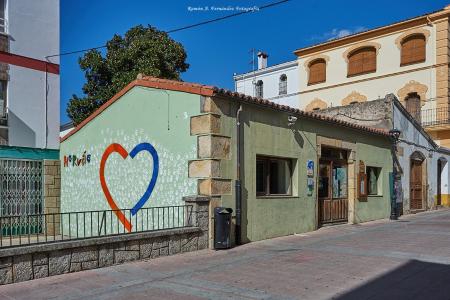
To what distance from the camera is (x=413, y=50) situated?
2789cm

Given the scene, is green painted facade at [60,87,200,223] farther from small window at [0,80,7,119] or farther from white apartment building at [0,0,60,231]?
small window at [0,80,7,119]

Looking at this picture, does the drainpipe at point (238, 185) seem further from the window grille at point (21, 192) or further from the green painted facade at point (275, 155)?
the window grille at point (21, 192)

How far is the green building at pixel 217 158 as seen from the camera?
9.86 meters

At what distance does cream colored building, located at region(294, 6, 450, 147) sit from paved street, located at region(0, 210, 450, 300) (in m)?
18.7

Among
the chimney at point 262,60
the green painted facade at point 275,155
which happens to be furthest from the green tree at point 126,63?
the chimney at point 262,60

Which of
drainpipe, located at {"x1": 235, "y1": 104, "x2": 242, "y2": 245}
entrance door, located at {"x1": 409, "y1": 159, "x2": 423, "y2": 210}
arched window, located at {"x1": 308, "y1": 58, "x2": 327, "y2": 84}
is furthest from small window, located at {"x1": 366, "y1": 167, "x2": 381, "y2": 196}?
arched window, located at {"x1": 308, "y1": 58, "x2": 327, "y2": 84}

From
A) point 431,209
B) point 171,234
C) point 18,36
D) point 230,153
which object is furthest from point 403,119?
point 18,36

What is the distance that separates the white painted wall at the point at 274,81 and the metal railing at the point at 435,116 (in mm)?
9314

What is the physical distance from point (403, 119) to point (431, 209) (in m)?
5.49

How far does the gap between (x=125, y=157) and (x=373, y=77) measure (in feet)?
72.5

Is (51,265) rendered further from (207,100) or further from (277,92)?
(277,92)

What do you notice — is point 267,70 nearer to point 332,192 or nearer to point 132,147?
point 332,192

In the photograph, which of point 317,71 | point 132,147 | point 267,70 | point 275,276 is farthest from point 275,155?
point 267,70

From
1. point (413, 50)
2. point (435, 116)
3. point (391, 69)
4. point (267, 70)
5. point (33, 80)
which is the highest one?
point (267, 70)
